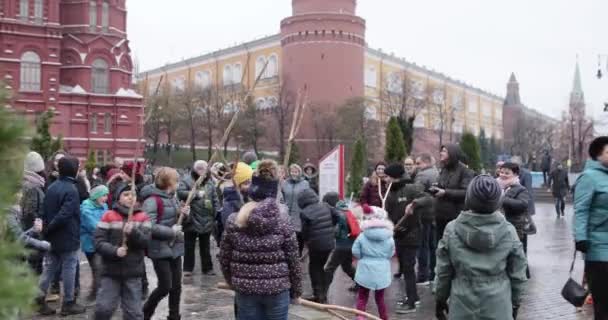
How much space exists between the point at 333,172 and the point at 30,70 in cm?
3630

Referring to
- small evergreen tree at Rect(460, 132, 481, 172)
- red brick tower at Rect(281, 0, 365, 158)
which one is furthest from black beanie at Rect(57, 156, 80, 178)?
red brick tower at Rect(281, 0, 365, 158)

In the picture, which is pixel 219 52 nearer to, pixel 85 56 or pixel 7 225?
pixel 85 56

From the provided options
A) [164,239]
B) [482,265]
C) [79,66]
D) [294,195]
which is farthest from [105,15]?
[482,265]

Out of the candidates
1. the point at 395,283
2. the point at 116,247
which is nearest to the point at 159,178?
the point at 116,247

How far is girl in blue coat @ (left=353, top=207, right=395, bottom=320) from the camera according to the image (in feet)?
23.5

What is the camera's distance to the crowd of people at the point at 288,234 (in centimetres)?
474

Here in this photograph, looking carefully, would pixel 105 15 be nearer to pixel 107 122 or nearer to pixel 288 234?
pixel 107 122

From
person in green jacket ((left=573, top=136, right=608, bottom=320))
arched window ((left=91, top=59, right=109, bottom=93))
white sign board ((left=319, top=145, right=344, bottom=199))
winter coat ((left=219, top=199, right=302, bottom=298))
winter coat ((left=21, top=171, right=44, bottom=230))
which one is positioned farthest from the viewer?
arched window ((left=91, top=59, right=109, bottom=93))

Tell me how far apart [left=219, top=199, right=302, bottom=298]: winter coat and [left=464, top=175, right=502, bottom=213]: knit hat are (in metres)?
1.43

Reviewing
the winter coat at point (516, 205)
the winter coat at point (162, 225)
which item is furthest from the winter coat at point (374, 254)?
the winter coat at point (516, 205)

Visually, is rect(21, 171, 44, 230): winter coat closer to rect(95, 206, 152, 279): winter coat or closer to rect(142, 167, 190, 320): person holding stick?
rect(142, 167, 190, 320): person holding stick

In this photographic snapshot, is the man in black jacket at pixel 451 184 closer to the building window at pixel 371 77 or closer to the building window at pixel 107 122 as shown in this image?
the building window at pixel 107 122

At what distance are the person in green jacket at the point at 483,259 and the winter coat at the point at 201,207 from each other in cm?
641

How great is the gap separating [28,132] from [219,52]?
3708 inches
